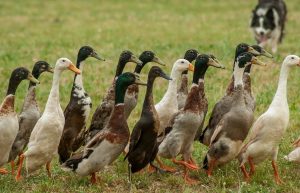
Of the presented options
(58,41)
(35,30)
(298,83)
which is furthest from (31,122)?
(35,30)

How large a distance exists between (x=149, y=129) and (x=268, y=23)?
10.7 meters

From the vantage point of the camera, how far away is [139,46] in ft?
60.5

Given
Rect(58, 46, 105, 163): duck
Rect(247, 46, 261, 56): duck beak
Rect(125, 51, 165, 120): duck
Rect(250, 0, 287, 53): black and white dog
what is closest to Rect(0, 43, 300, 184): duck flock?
Rect(58, 46, 105, 163): duck

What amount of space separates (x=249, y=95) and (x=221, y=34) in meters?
11.7

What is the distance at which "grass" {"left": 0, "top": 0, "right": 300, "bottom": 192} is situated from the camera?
805 cm

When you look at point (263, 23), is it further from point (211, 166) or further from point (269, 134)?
point (269, 134)

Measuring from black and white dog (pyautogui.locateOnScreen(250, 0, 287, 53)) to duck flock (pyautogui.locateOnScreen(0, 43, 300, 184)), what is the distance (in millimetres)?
9084

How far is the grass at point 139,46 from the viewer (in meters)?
8.05

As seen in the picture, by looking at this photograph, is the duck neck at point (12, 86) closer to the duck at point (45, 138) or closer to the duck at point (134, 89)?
the duck at point (45, 138)

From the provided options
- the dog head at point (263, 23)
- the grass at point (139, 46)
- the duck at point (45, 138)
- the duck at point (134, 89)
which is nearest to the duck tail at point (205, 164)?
the grass at point (139, 46)

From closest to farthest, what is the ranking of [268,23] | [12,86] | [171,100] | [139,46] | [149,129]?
1. [149,129]
2. [12,86]
3. [171,100]
4. [268,23]
5. [139,46]

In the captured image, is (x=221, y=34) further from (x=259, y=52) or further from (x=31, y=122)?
(x=31, y=122)

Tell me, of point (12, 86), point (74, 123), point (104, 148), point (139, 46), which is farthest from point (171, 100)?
point (139, 46)

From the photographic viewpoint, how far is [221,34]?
2064cm
